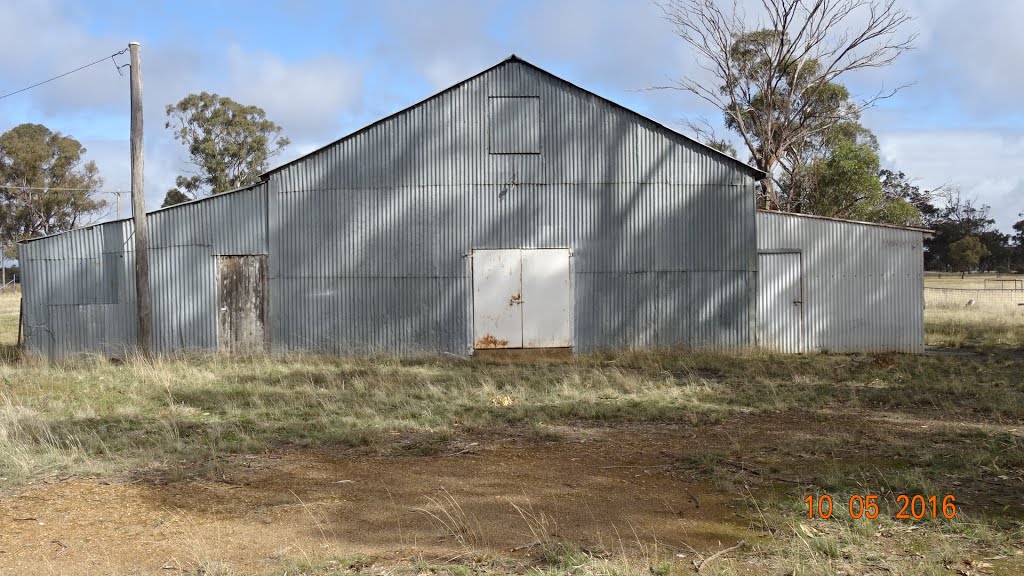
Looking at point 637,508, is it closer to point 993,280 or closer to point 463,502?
point 463,502

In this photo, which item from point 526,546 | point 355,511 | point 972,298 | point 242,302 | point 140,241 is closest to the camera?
point 526,546

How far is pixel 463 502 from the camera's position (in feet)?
24.3

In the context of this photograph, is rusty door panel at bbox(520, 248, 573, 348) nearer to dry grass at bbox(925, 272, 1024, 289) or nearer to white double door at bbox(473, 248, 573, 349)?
white double door at bbox(473, 248, 573, 349)

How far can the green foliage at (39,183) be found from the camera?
178ft

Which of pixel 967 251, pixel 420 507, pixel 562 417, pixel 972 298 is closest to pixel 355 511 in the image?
pixel 420 507

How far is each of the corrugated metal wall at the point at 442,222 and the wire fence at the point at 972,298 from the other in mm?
24095

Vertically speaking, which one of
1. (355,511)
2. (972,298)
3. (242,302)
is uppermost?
(242,302)

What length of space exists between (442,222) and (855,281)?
967 cm

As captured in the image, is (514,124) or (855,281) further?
(855,281)

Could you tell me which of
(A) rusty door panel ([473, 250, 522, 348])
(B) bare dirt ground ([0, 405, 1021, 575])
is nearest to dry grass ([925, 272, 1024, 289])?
(A) rusty door panel ([473, 250, 522, 348])

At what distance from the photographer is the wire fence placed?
3703 cm

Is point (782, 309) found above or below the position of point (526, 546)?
above

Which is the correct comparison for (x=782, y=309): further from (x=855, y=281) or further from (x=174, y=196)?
(x=174, y=196)

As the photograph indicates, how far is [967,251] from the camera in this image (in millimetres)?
66375
